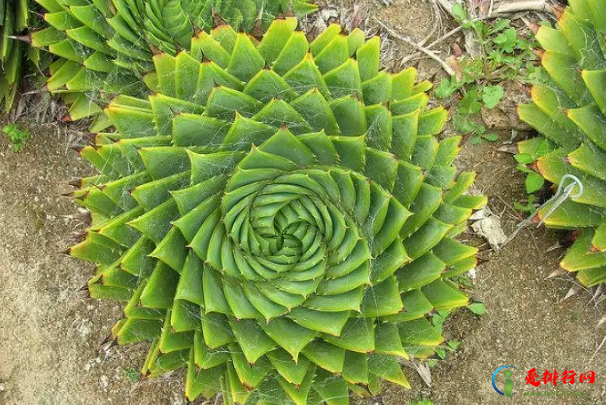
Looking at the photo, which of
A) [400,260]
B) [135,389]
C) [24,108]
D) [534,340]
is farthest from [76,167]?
[534,340]

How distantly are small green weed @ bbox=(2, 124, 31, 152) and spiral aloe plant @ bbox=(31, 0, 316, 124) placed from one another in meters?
0.68

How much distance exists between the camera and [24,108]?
3.64 metres

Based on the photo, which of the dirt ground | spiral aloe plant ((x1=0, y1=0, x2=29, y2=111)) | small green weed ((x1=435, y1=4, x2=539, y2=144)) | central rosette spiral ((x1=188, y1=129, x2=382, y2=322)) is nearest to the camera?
central rosette spiral ((x1=188, y1=129, x2=382, y2=322))

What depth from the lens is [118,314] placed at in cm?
350

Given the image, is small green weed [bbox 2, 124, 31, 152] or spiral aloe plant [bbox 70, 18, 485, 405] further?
small green weed [bbox 2, 124, 31, 152]

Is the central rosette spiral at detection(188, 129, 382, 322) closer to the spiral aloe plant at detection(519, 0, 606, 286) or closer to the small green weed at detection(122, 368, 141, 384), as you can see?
the spiral aloe plant at detection(519, 0, 606, 286)

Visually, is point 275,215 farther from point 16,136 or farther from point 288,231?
point 16,136

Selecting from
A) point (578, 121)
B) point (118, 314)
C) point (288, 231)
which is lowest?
point (118, 314)

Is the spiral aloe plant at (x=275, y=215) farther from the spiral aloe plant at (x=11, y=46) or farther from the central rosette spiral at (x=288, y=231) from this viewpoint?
the spiral aloe plant at (x=11, y=46)

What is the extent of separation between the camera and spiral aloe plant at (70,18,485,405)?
200 centimetres

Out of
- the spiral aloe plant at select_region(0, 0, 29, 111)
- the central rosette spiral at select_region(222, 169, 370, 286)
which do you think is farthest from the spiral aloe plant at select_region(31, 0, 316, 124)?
the central rosette spiral at select_region(222, 169, 370, 286)

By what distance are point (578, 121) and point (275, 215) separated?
1591mm

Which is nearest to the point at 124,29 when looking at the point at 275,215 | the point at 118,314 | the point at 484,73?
the point at 275,215

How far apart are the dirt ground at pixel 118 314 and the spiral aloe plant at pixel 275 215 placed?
4.36ft
